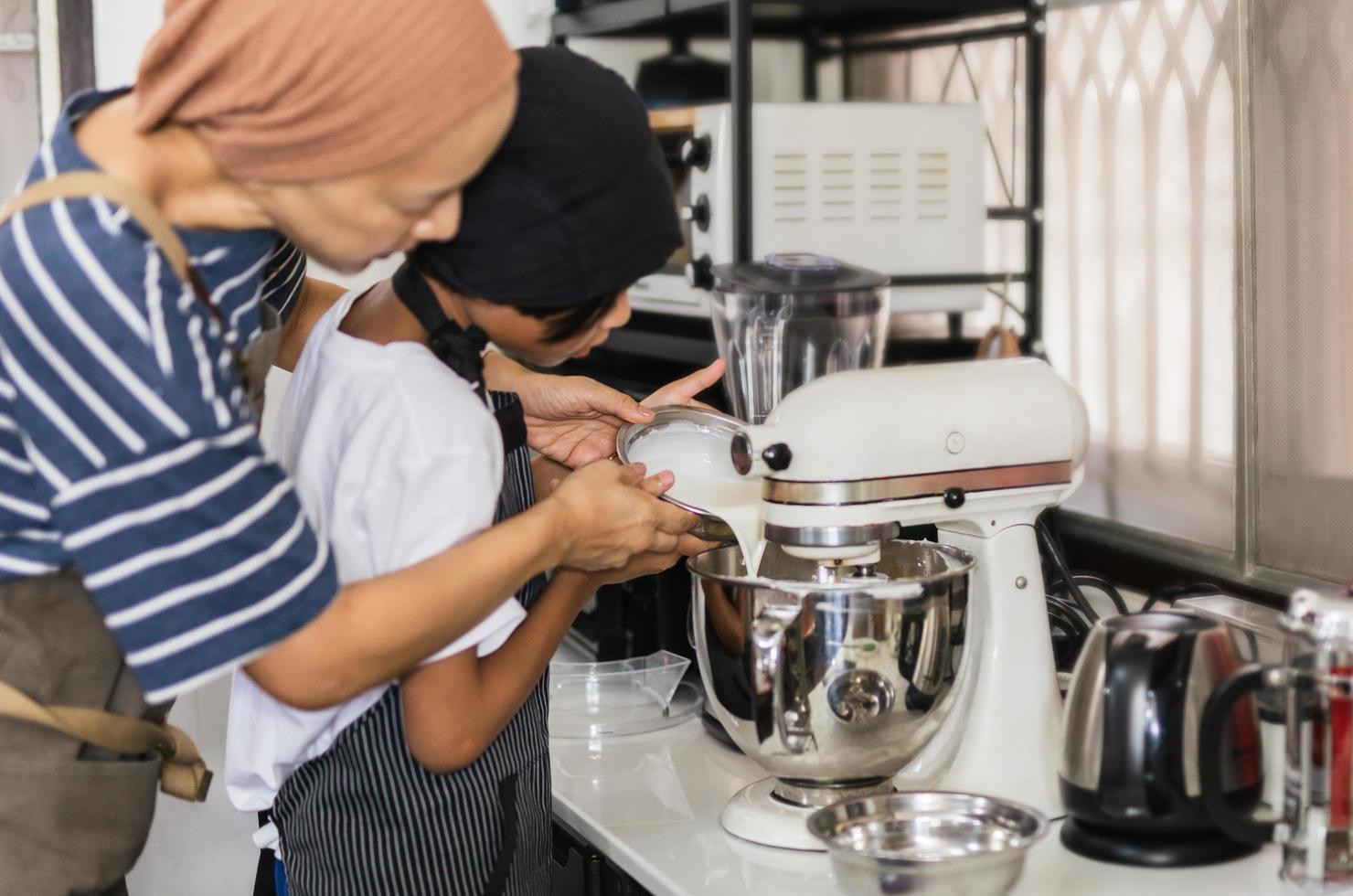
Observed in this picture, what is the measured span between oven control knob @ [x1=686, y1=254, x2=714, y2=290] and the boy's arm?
0.78m

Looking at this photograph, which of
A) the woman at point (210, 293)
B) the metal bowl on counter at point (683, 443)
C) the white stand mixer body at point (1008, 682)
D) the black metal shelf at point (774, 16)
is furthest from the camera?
the black metal shelf at point (774, 16)

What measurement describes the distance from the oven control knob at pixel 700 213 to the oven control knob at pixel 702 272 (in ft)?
0.13

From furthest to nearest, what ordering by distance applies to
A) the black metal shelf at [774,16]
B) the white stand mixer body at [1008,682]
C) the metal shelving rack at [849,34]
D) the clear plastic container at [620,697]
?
the black metal shelf at [774,16]
the metal shelving rack at [849,34]
the clear plastic container at [620,697]
the white stand mixer body at [1008,682]

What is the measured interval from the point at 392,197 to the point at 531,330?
0.21 m

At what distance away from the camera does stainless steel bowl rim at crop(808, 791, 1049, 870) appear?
1.01m

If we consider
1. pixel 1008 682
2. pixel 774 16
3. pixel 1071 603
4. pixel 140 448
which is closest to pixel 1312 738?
pixel 1008 682

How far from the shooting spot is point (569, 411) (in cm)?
A: 143

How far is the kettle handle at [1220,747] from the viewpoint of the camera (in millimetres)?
1028

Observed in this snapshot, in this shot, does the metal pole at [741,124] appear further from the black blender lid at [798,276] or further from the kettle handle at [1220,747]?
the kettle handle at [1220,747]

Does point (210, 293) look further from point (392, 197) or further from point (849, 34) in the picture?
point (849, 34)

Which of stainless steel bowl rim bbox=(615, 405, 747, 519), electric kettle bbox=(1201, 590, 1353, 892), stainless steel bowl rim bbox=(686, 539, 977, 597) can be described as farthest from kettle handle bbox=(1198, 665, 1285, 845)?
stainless steel bowl rim bbox=(615, 405, 747, 519)

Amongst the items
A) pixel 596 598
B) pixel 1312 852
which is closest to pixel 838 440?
pixel 1312 852

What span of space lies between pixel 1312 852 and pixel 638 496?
0.55 meters

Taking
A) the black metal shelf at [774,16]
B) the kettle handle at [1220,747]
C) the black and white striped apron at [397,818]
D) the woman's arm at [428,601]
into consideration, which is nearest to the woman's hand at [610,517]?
the woman's arm at [428,601]
